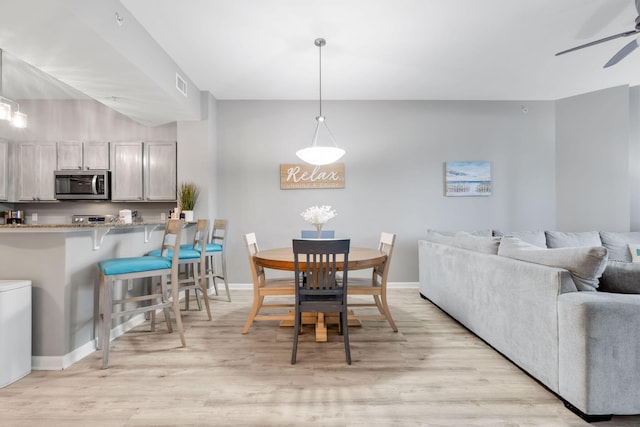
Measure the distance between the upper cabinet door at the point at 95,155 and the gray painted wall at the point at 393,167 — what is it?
1.80 meters

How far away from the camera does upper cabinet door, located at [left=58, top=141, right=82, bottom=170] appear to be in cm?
491

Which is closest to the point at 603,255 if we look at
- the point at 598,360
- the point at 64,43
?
the point at 598,360

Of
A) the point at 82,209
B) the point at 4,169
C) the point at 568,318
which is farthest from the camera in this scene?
the point at 82,209

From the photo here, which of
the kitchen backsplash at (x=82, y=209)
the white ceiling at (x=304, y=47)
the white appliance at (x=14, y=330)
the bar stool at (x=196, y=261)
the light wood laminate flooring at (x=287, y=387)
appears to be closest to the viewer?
the light wood laminate flooring at (x=287, y=387)

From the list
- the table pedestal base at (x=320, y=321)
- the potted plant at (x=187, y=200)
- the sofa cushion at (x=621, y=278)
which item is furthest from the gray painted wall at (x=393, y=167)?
the sofa cushion at (x=621, y=278)

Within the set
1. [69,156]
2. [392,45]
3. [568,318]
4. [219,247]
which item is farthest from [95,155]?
[568,318]

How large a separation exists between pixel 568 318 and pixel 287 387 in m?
1.70

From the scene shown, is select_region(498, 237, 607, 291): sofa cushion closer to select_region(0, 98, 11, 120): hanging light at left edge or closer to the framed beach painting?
the framed beach painting

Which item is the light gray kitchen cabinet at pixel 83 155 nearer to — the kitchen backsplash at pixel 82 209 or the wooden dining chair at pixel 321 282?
the kitchen backsplash at pixel 82 209

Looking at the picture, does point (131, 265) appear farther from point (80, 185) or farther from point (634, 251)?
point (634, 251)

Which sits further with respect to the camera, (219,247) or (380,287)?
(219,247)

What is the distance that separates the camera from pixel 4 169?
4.83 meters

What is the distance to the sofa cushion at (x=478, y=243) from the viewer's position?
8.80ft

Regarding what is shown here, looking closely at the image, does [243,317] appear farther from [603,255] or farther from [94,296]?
[603,255]
